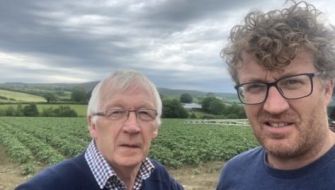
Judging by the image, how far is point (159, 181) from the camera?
369cm

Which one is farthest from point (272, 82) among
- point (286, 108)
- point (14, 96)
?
point (14, 96)

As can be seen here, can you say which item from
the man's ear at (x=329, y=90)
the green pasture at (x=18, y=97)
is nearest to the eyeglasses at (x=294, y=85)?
the man's ear at (x=329, y=90)

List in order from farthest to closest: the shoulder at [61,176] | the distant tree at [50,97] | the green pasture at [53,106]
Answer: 1. the distant tree at [50,97]
2. the green pasture at [53,106]
3. the shoulder at [61,176]

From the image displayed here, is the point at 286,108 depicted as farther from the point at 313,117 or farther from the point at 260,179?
the point at 260,179

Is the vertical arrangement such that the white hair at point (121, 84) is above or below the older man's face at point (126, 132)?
above

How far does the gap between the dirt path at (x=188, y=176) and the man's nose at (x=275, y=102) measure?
10.2 m

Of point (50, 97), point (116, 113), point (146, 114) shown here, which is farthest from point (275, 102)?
point (50, 97)

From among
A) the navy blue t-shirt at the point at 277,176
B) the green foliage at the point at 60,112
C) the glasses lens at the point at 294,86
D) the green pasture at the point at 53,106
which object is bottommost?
the green foliage at the point at 60,112

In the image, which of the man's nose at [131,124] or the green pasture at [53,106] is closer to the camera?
the man's nose at [131,124]

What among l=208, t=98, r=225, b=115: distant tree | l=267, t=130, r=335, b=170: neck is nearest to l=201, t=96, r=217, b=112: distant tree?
l=208, t=98, r=225, b=115: distant tree

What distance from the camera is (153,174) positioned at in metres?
3.70

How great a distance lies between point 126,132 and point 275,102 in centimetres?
110

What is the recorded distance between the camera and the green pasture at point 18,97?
3142 inches

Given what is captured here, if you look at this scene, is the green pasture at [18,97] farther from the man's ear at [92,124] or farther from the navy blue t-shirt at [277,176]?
the navy blue t-shirt at [277,176]
